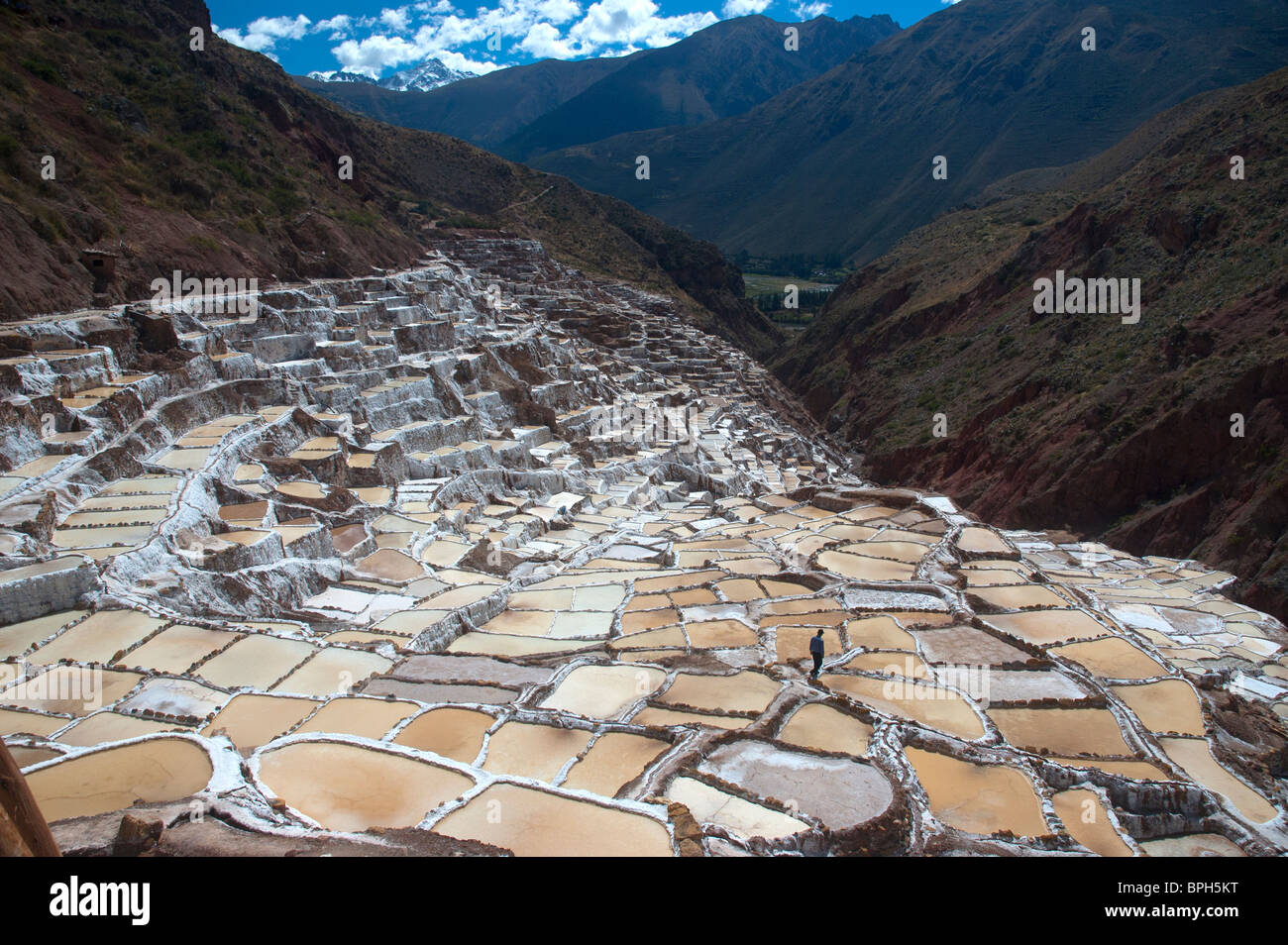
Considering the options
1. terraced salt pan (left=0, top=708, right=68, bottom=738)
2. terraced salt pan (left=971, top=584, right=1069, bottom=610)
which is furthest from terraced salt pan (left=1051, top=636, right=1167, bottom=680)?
terraced salt pan (left=0, top=708, right=68, bottom=738)

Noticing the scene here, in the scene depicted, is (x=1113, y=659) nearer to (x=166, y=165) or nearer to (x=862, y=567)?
(x=862, y=567)

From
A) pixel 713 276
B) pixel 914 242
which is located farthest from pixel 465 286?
pixel 914 242

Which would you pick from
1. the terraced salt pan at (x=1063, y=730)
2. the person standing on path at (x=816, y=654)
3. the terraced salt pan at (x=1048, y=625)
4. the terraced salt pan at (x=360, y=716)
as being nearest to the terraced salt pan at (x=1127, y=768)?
the terraced salt pan at (x=1063, y=730)

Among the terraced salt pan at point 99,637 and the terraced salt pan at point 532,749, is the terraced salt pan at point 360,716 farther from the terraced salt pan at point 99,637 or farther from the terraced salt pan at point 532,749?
the terraced salt pan at point 99,637

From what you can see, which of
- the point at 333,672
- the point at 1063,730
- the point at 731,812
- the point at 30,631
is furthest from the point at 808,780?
the point at 30,631

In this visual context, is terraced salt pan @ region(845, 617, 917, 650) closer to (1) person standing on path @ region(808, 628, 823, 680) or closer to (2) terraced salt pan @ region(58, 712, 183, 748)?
(1) person standing on path @ region(808, 628, 823, 680)
